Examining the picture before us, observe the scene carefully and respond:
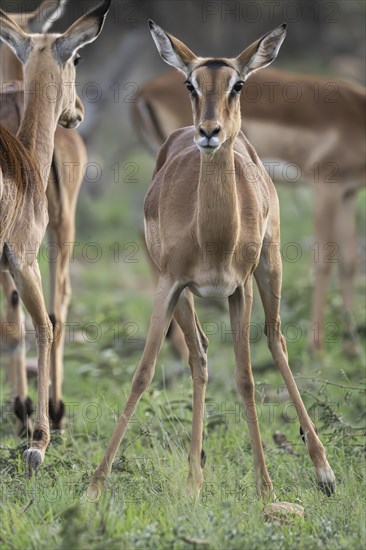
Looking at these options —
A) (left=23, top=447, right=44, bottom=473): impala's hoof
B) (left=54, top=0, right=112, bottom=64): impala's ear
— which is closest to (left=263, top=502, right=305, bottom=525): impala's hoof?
(left=23, top=447, right=44, bottom=473): impala's hoof

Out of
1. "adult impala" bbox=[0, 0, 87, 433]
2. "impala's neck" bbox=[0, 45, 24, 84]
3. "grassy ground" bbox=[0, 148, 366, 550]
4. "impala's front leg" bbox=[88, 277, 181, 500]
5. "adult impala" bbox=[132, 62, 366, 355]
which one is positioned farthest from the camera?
"adult impala" bbox=[132, 62, 366, 355]

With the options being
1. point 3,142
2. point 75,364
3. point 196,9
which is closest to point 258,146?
point 75,364

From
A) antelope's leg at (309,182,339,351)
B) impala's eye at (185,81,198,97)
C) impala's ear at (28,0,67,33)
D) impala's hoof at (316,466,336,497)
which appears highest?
impala's ear at (28,0,67,33)

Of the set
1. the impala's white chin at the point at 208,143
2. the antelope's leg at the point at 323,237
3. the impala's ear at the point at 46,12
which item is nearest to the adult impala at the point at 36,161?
the impala's white chin at the point at 208,143

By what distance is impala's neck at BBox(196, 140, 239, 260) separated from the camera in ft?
15.0

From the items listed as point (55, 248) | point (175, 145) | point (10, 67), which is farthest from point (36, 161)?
point (10, 67)

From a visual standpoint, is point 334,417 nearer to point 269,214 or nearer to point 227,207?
point 269,214

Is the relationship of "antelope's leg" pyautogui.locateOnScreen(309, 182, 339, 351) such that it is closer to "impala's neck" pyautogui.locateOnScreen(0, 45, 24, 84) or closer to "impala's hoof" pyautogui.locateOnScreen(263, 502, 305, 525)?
"impala's neck" pyautogui.locateOnScreen(0, 45, 24, 84)

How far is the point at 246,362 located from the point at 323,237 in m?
4.43

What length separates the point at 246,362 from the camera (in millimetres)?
4953

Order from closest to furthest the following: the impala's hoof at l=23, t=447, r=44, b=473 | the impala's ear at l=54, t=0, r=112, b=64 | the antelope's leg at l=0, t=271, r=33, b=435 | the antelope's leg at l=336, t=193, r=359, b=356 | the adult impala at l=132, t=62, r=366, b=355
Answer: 1. the impala's hoof at l=23, t=447, r=44, b=473
2. the impala's ear at l=54, t=0, r=112, b=64
3. the antelope's leg at l=0, t=271, r=33, b=435
4. the antelope's leg at l=336, t=193, r=359, b=356
5. the adult impala at l=132, t=62, r=366, b=355

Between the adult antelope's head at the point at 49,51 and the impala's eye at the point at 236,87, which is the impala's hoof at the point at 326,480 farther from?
the adult antelope's head at the point at 49,51

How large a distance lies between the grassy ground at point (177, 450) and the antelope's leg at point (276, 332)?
0.57 feet

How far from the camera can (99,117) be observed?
39.8 feet
